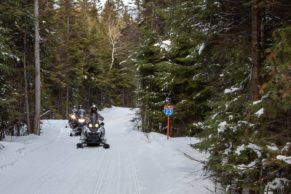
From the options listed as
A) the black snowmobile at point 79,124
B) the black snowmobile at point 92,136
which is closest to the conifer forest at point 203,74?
the black snowmobile at point 79,124

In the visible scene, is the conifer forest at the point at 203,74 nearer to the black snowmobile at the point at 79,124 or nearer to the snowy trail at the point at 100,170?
the snowy trail at the point at 100,170

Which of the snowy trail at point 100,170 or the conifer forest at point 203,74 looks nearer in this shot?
the conifer forest at point 203,74

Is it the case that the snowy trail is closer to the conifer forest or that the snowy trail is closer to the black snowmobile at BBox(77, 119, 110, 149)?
the black snowmobile at BBox(77, 119, 110, 149)

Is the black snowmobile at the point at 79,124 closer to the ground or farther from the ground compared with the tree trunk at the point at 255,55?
closer to the ground

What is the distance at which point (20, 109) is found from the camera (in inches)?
1046

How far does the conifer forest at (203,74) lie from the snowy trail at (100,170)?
3.74ft

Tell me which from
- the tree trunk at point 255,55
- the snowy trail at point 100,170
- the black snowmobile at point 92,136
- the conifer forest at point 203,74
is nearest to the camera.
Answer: the conifer forest at point 203,74

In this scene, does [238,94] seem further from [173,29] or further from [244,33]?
[173,29]

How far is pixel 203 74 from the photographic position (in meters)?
11.7

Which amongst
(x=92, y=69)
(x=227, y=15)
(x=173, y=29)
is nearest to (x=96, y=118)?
(x=173, y=29)

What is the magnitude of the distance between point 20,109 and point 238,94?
65.9 ft

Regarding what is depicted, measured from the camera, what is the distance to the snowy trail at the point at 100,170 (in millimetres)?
10461

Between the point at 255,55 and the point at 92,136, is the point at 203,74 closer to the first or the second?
the point at 255,55

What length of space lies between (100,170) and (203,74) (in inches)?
174
